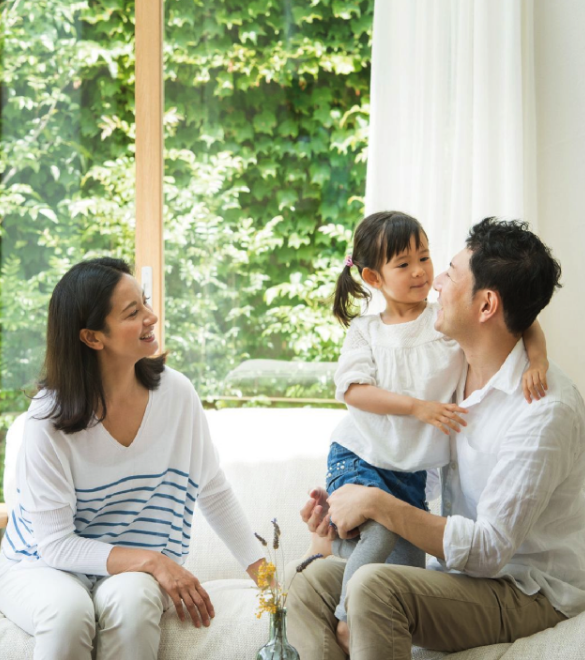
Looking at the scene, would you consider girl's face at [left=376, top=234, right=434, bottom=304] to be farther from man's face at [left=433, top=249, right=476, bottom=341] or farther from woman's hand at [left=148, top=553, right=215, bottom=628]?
woman's hand at [left=148, top=553, right=215, bottom=628]

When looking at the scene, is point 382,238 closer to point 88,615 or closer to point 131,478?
point 131,478

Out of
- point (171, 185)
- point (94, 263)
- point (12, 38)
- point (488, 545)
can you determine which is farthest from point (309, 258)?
point (488, 545)

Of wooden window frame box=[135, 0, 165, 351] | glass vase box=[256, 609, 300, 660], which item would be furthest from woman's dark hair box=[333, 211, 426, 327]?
wooden window frame box=[135, 0, 165, 351]

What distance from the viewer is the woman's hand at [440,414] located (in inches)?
72.9

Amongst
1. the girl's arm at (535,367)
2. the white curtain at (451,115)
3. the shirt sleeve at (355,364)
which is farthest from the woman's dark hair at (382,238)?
the white curtain at (451,115)

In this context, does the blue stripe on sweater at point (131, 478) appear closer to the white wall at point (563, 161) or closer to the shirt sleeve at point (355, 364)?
the shirt sleeve at point (355, 364)

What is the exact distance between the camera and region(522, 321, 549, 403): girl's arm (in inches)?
69.8

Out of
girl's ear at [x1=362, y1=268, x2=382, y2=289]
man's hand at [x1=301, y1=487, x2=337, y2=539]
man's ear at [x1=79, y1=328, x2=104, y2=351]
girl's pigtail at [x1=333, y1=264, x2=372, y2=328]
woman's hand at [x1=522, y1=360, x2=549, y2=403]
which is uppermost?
girl's ear at [x1=362, y1=268, x2=382, y2=289]

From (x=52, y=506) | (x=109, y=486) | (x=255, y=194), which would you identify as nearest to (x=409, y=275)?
(x=109, y=486)

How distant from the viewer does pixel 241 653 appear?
1.86 meters

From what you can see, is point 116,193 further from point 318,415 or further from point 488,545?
point 488,545

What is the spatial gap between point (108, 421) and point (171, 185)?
163cm

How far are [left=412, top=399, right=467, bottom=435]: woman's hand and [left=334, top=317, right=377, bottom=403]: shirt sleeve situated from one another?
6.6 inches

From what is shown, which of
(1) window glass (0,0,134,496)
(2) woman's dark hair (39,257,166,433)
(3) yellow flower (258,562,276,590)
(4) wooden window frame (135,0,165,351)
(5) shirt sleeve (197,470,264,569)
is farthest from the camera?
(1) window glass (0,0,134,496)
